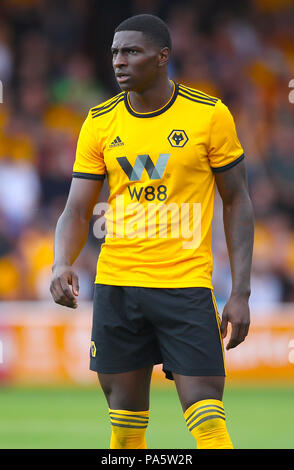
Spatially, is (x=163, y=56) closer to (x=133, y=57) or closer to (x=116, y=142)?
(x=133, y=57)

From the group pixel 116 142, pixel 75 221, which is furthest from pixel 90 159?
pixel 75 221

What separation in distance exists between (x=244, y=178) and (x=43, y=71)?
9.36m

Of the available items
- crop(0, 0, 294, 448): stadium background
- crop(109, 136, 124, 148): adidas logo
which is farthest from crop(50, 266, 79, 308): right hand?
crop(0, 0, 294, 448): stadium background

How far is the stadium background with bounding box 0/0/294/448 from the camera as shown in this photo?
9469 mm

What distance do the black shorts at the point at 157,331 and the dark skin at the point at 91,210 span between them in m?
0.06

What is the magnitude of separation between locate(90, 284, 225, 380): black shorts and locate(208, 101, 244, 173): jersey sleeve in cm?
62

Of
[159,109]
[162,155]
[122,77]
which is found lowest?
[162,155]

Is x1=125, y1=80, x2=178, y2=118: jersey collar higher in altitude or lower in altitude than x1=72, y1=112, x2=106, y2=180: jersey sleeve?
higher

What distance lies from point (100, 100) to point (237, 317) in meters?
9.81

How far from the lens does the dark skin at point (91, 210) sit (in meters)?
4.90

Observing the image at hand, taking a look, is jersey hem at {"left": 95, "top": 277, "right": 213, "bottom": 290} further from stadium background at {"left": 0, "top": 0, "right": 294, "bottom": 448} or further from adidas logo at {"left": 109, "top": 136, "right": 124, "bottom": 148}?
stadium background at {"left": 0, "top": 0, "right": 294, "bottom": 448}

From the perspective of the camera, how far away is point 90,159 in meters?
5.18

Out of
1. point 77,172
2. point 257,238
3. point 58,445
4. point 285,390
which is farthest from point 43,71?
point 77,172

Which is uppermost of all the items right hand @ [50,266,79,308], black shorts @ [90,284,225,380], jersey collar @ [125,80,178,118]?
jersey collar @ [125,80,178,118]
